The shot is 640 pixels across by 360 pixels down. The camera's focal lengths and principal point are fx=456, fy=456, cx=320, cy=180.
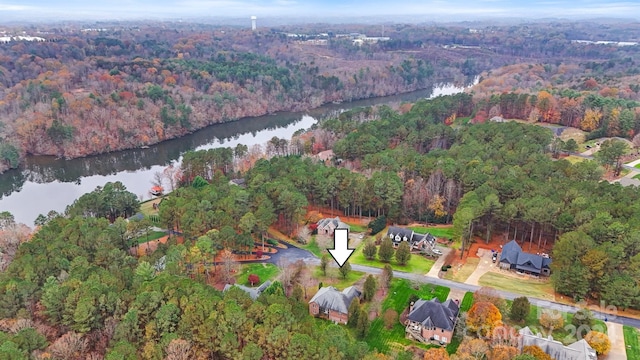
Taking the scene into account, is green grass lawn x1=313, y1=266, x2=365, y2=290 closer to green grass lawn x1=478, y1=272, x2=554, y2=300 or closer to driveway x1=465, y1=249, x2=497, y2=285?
driveway x1=465, y1=249, x2=497, y2=285

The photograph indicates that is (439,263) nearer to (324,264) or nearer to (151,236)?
(324,264)

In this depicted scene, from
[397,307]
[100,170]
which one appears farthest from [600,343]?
[100,170]

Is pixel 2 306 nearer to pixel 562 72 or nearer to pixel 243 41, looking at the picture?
pixel 562 72

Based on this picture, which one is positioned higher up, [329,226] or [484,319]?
[484,319]

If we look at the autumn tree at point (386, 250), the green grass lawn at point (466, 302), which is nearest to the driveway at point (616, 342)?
the green grass lawn at point (466, 302)

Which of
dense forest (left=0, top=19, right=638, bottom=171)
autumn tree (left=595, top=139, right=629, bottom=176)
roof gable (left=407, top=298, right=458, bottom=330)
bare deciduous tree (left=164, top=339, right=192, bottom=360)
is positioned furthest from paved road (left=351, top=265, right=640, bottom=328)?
dense forest (left=0, top=19, right=638, bottom=171)

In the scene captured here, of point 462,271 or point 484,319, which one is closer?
point 484,319
